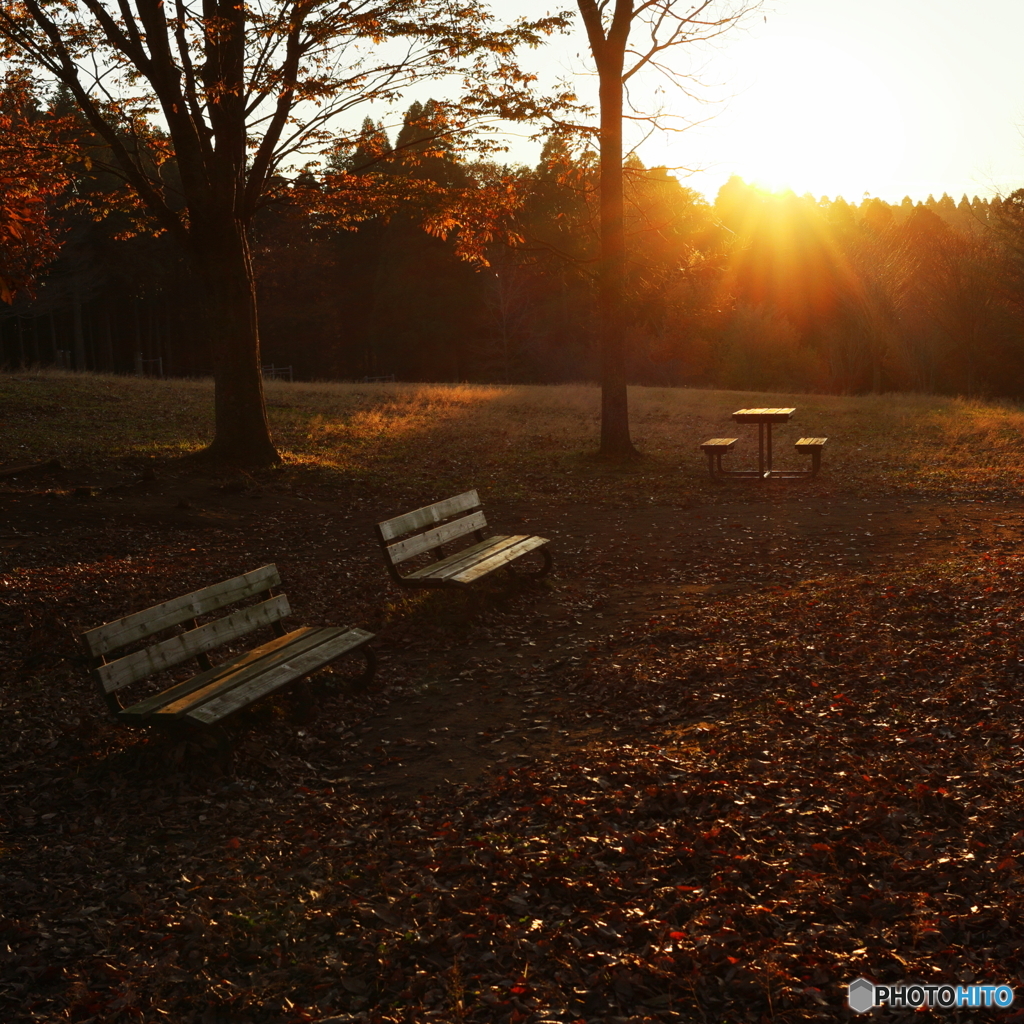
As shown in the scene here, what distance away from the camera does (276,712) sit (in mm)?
6027

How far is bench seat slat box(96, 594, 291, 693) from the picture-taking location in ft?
17.0

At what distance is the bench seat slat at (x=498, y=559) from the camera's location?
784 cm

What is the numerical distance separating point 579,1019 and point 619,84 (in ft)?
53.2

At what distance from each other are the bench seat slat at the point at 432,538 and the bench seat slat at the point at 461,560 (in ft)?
0.53

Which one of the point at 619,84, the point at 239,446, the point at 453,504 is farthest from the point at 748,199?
the point at 453,504

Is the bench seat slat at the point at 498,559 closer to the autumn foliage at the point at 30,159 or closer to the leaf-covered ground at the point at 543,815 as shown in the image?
the leaf-covered ground at the point at 543,815

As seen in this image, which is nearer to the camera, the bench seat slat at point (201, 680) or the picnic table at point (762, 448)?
the bench seat slat at point (201, 680)

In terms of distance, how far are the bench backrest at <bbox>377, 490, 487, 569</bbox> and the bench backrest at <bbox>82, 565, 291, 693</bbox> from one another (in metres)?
1.32

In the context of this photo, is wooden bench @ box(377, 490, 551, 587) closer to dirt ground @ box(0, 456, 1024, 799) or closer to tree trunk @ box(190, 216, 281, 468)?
dirt ground @ box(0, 456, 1024, 799)

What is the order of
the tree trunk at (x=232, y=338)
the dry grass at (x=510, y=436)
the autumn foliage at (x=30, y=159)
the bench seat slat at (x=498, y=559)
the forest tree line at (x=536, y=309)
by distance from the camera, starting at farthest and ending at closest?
1. the forest tree line at (x=536, y=309)
2. the dry grass at (x=510, y=436)
3. the tree trunk at (x=232, y=338)
4. the autumn foliage at (x=30, y=159)
5. the bench seat slat at (x=498, y=559)

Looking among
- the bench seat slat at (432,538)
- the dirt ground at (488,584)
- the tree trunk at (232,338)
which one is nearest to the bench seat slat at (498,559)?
the dirt ground at (488,584)

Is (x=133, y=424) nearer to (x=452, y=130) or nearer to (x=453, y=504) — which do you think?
(x=452, y=130)

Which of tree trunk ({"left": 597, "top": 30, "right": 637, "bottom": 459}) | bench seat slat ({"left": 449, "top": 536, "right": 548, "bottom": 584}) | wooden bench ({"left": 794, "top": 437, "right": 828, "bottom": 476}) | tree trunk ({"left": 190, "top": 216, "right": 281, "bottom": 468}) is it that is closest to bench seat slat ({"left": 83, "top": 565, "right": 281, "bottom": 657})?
bench seat slat ({"left": 449, "top": 536, "right": 548, "bottom": 584})

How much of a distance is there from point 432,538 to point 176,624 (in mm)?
3047
